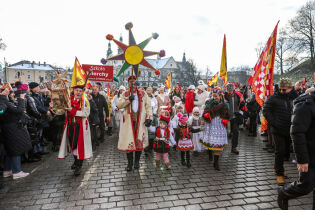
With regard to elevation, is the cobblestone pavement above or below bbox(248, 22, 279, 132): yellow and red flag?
below

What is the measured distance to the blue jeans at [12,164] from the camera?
4355 millimetres

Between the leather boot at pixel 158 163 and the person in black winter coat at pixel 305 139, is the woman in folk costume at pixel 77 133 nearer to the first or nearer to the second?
the leather boot at pixel 158 163

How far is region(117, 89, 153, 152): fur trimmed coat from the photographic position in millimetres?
4570

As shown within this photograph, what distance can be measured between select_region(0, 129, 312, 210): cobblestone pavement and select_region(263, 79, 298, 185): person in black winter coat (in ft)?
1.62

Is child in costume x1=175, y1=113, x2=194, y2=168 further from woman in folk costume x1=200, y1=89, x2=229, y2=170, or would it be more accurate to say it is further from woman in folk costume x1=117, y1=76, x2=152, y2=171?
woman in folk costume x1=117, y1=76, x2=152, y2=171

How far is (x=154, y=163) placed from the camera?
5.21 m

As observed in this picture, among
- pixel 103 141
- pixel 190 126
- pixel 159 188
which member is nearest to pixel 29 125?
pixel 103 141

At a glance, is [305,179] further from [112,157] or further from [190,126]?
[112,157]

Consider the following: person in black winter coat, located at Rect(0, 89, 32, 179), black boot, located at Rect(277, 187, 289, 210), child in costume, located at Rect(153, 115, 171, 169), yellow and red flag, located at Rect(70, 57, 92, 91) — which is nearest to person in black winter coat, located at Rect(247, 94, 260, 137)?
child in costume, located at Rect(153, 115, 171, 169)

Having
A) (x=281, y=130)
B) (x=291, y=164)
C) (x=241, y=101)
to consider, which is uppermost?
(x=241, y=101)

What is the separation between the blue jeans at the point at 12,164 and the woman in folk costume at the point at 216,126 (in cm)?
423

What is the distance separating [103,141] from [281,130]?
5.84 meters

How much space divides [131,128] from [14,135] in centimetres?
244

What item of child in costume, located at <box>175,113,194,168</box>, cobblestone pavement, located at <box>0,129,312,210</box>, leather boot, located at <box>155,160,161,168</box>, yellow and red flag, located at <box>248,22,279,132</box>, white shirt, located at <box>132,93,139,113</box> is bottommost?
cobblestone pavement, located at <box>0,129,312,210</box>
